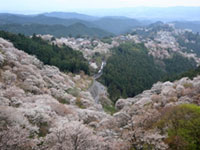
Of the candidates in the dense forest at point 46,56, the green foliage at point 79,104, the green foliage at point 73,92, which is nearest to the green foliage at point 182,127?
the green foliage at point 79,104

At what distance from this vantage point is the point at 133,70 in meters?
64.6

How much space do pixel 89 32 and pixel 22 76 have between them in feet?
575

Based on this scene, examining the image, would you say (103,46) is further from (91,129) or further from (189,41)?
(189,41)

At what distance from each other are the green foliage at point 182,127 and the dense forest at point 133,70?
28.5 metres

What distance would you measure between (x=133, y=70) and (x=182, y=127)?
52.7m

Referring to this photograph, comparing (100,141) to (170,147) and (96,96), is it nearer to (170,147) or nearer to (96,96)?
(170,147)

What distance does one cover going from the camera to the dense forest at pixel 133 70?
167 ft

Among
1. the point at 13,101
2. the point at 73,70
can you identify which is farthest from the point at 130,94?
the point at 13,101

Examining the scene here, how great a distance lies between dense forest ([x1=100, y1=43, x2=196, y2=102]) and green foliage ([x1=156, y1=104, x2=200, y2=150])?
28493 mm

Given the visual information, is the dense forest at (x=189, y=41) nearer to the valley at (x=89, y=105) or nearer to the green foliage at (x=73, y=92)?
the valley at (x=89, y=105)

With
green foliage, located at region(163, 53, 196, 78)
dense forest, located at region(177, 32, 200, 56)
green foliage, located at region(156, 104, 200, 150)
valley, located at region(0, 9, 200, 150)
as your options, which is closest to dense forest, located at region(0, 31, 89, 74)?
valley, located at region(0, 9, 200, 150)

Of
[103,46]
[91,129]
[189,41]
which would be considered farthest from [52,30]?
[91,129]

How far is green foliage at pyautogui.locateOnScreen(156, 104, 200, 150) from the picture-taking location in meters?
11.5

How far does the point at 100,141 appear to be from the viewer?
40.9 feet
